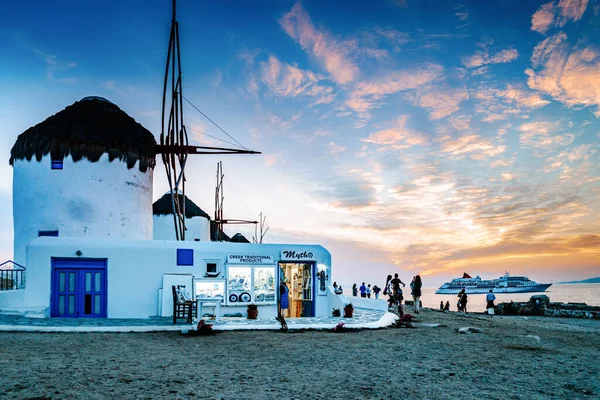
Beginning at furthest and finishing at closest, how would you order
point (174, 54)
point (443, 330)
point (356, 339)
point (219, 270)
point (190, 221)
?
1. point (190, 221)
2. point (174, 54)
3. point (219, 270)
4. point (443, 330)
5. point (356, 339)

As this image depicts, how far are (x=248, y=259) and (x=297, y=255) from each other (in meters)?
2.17

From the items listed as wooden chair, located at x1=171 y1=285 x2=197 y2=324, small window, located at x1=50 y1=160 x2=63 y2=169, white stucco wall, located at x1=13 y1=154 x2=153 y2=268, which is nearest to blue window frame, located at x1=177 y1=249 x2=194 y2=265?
wooden chair, located at x1=171 y1=285 x2=197 y2=324

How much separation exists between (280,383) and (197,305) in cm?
1042

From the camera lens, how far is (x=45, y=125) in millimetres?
25281

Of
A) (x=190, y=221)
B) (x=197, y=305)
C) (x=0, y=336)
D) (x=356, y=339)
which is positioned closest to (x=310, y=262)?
(x=197, y=305)

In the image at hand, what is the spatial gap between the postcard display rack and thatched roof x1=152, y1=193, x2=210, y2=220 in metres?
20.3

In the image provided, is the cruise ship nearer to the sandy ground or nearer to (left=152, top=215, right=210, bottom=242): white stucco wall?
(left=152, top=215, right=210, bottom=242): white stucco wall

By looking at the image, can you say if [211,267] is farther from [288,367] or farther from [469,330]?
[288,367]

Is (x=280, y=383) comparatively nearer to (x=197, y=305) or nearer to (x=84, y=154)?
(x=197, y=305)

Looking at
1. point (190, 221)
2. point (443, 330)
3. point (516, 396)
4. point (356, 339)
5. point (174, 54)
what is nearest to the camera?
point (516, 396)

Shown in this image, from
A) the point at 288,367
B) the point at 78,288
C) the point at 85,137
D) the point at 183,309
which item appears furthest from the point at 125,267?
the point at 288,367

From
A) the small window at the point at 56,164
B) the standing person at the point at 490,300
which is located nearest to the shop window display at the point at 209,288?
the small window at the point at 56,164

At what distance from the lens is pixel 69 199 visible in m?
24.7

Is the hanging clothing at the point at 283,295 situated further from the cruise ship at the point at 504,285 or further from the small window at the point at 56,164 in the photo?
the cruise ship at the point at 504,285
